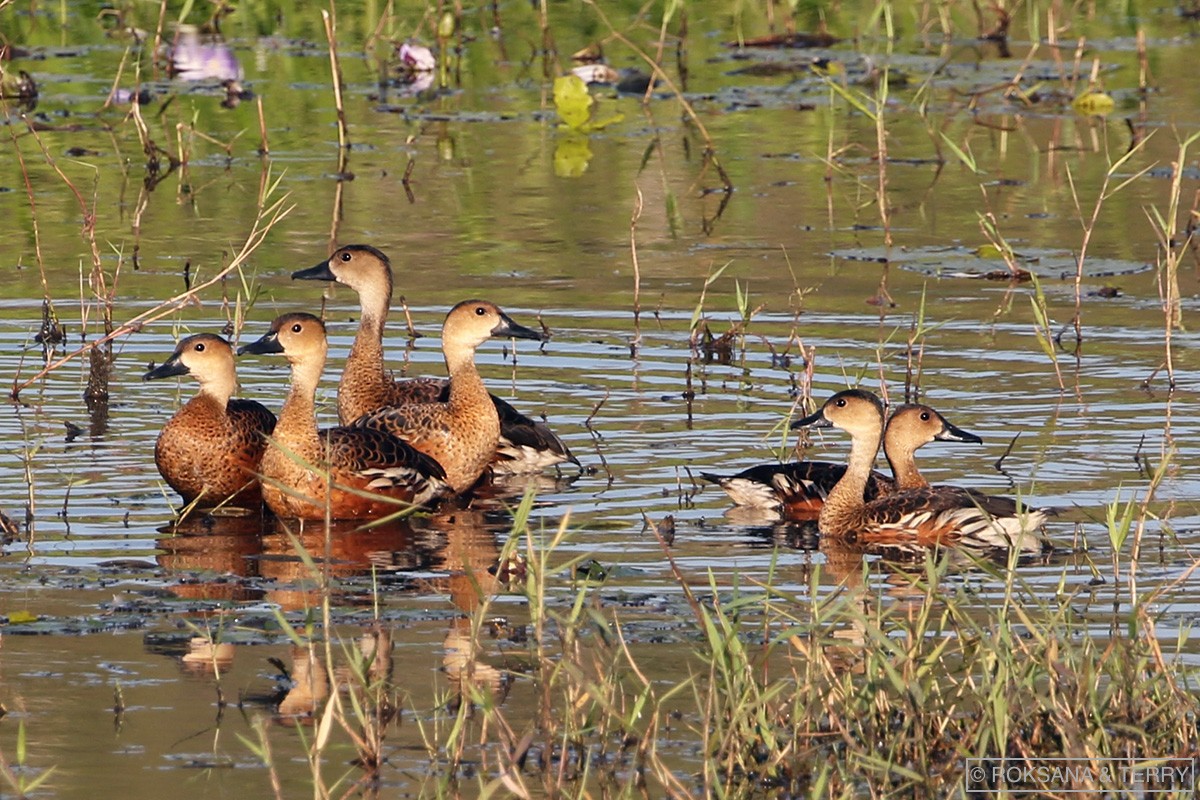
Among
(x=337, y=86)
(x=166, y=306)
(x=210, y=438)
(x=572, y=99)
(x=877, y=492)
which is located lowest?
(x=877, y=492)

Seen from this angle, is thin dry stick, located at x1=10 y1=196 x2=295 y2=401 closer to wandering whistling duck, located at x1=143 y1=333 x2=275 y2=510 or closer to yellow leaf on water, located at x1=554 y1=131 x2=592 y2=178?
wandering whistling duck, located at x1=143 y1=333 x2=275 y2=510

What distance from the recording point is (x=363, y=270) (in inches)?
418

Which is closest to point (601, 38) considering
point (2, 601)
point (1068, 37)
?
point (1068, 37)

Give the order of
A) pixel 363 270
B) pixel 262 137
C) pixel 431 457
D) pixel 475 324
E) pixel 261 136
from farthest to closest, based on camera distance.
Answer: pixel 261 136 < pixel 262 137 < pixel 363 270 < pixel 475 324 < pixel 431 457

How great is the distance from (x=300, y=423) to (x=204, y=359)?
51cm

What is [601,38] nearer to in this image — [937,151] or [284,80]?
[284,80]

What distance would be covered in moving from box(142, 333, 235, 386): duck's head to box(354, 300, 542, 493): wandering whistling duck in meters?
0.68

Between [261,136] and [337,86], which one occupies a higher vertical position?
[337,86]

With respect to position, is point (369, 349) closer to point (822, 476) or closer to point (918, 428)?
point (822, 476)

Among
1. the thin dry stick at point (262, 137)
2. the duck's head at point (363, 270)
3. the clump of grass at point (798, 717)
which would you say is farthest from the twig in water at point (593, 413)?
the thin dry stick at point (262, 137)

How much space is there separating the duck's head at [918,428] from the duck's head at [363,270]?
2.79 meters

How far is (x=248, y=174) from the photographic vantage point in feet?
50.0

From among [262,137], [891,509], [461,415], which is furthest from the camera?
[262,137]

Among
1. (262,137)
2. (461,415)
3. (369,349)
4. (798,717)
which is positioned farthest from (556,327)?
(798,717)
